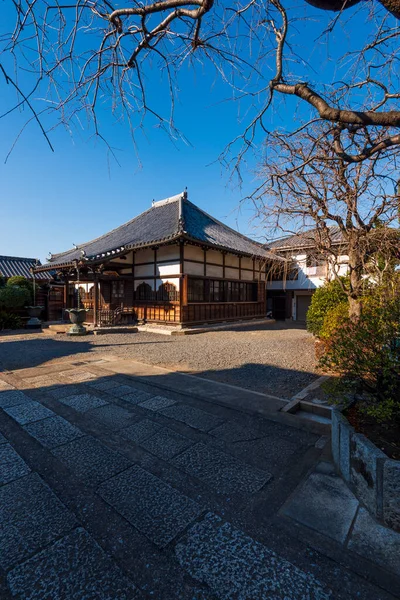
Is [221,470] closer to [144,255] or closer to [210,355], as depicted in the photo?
[210,355]

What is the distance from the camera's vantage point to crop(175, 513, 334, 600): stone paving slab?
4.91ft

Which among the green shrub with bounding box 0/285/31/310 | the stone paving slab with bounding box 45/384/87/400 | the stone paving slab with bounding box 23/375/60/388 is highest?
the green shrub with bounding box 0/285/31/310

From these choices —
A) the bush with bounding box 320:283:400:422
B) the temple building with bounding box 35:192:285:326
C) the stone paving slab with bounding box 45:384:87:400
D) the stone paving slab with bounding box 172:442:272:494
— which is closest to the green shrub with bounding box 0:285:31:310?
the temple building with bounding box 35:192:285:326

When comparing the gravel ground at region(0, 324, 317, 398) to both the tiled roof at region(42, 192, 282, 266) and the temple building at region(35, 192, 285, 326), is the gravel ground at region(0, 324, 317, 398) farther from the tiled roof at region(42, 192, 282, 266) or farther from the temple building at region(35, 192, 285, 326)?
the tiled roof at region(42, 192, 282, 266)

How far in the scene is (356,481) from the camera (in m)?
2.21

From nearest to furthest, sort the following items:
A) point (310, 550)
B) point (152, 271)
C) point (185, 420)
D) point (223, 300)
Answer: point (310, 550), point (185, 420), point (152, 271), point (223, 300)

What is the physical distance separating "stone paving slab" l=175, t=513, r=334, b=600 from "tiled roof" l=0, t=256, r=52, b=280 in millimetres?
21213

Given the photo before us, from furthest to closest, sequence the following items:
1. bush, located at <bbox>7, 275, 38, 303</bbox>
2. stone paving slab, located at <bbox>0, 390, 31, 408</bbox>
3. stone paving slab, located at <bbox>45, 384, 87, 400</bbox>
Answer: bush, located at <bbox>7, 275, 38, 303</bbox>
stone paving slab, located at <bbox>45, 384, 87, 400</bbox>
stone paving slab, located at <bbox>0, 390, 31, 408</bbox>

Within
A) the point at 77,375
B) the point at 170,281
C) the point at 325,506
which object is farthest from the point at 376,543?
the point at 170,281

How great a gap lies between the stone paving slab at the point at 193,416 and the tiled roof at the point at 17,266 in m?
19.2

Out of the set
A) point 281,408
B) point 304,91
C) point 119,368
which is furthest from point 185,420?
point 304,91

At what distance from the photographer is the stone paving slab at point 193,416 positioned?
3.47 meters

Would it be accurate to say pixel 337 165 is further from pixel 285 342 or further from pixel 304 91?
pixel 285 342

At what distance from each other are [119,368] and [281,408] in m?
3.72
